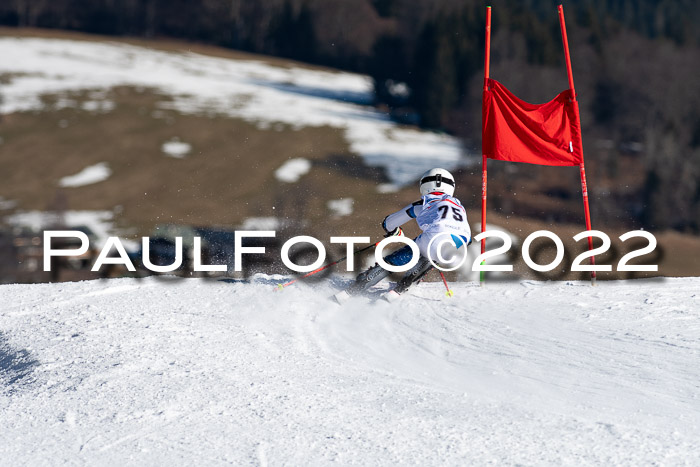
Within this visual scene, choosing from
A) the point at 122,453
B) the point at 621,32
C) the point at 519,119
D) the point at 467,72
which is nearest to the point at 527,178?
the point at 467,72

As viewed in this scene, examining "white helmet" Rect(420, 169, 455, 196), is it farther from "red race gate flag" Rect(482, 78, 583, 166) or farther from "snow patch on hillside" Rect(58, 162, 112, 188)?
"snow patch on hillside" Rect(58, 162, 112, 188)

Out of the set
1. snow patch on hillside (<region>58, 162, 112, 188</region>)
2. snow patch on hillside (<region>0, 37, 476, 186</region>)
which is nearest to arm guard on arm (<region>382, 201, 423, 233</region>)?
snow patch on hillside (<region>0, 37, 476, 186</region>)

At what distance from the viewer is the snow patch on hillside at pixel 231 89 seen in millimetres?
48531

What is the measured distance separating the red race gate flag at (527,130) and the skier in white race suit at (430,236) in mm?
1261

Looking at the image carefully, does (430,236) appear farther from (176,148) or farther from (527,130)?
(176,148)

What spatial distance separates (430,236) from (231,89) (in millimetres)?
54969

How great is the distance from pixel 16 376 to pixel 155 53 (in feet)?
221

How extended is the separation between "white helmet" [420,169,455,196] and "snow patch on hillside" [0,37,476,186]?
33.4m

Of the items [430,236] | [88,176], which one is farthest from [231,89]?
[430,236]

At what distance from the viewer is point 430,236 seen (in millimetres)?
8281

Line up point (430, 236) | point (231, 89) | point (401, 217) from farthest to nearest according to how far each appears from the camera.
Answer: point (231, 89)
point (401, 217)
point (430, 236)

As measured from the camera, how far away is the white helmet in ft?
28.0

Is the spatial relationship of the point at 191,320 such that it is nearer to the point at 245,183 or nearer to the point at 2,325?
the point at 2,325

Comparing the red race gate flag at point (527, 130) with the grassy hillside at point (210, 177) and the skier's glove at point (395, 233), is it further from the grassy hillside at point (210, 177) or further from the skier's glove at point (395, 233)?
the grassy hillside at point (210, 177)
